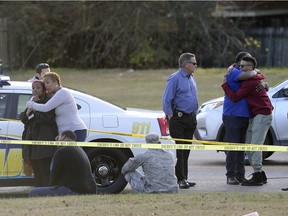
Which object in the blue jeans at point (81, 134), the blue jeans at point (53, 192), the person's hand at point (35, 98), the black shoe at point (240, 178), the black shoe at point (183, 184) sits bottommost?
the black shoe at point (183, 184)

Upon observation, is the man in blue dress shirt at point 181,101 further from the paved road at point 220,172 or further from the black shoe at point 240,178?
the black shoe at point 240,178

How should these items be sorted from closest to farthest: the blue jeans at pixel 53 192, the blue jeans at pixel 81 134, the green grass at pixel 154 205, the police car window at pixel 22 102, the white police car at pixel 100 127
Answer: the green grass at pixel 154 205, the blue jeans at pixel 53 192, the blue jeans at pixel 81 134, the white police car at pixel 100 127, the police car window at pixel 22 102

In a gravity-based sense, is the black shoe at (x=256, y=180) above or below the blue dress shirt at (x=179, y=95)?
below

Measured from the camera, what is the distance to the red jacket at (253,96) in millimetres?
10656

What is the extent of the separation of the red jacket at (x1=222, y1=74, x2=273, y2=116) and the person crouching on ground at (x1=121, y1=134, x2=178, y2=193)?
161 cm

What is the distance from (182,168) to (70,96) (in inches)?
84.8

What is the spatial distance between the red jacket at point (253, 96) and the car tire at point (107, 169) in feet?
5.51

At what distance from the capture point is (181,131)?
11.0m

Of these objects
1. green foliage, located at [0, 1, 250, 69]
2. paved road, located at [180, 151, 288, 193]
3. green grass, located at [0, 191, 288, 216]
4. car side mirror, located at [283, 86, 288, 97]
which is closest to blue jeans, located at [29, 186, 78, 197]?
green grass, located at [0, 191, 288, 216]

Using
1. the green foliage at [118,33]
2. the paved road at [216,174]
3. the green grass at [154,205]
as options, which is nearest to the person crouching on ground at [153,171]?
the green grass at [154,205]

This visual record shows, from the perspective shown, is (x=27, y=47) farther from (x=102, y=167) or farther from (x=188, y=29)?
(x=102, y=167)

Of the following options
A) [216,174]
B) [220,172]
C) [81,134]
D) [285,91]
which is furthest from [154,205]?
[285,91]

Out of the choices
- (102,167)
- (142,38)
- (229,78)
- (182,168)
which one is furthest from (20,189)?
(142,38)

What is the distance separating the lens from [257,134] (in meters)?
10.8
